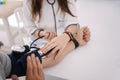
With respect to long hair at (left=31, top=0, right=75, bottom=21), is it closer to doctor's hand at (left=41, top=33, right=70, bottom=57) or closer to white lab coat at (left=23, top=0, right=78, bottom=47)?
white lab coat at (left=23, top=0, right=78, bottom=47)

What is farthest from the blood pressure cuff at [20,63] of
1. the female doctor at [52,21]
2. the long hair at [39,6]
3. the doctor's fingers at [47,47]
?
the long hair at [39,6]

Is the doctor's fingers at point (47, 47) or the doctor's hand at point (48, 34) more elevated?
the doctor's hand at point (48, 34)

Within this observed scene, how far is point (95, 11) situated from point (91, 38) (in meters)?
0.31

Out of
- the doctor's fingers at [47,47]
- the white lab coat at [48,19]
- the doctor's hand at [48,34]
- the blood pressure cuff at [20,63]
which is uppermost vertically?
the white lab coat at [48,19]

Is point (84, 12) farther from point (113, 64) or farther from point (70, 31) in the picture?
point (113, 64)

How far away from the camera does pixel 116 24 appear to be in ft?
3.45

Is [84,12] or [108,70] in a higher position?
[84,12]

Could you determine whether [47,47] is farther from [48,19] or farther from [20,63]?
[48,19]

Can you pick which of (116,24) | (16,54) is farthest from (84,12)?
(16,54)

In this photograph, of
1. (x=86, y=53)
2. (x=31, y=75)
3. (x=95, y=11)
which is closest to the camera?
(x=31, y=75)

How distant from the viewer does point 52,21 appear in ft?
3.52

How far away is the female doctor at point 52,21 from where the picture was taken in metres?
0.94

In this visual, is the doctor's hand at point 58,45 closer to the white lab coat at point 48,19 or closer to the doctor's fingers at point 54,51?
the doctor's fingers at point 54,51

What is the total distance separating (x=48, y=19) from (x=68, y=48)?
0.26 metres
